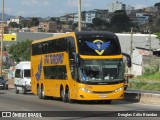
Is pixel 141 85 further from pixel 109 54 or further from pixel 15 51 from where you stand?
pixel 15 51

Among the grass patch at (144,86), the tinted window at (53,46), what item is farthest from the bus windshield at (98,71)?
the grass patch at (144,86)

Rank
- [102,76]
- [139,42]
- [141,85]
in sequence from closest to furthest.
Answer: [102,76], [141,85], [139,42]

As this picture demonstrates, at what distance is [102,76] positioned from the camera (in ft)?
82.8

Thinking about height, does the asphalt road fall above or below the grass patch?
above

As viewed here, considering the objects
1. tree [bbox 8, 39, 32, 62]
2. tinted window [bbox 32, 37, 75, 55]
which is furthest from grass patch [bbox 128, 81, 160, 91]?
tree [bbox 8, 39, 32, 62]

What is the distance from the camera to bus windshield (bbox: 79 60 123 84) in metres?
25.2

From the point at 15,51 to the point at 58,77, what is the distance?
114330mm

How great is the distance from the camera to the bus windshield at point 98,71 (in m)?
25.2

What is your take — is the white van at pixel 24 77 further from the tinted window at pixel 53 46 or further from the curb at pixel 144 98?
the curb at pixel 144 98

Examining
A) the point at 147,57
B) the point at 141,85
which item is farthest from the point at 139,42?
the point at 141,85

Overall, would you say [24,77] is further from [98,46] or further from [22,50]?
[22,50]

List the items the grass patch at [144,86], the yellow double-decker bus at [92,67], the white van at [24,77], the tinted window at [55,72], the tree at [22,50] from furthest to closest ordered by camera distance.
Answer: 1. the tree at [22,50]
2. the grass patch at [144,86]
3. the white van at [24,77]
4. the tinted window at [55,72]
5. the yellow double-decker bus at [92,67]

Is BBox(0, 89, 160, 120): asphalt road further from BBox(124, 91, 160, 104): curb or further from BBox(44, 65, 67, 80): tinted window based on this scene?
BBox(44, 65, 67, 80): tinted window

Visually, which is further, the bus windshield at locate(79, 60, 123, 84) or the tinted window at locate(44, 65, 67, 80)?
the tinted window at locate(44, 65, 67, 80)
